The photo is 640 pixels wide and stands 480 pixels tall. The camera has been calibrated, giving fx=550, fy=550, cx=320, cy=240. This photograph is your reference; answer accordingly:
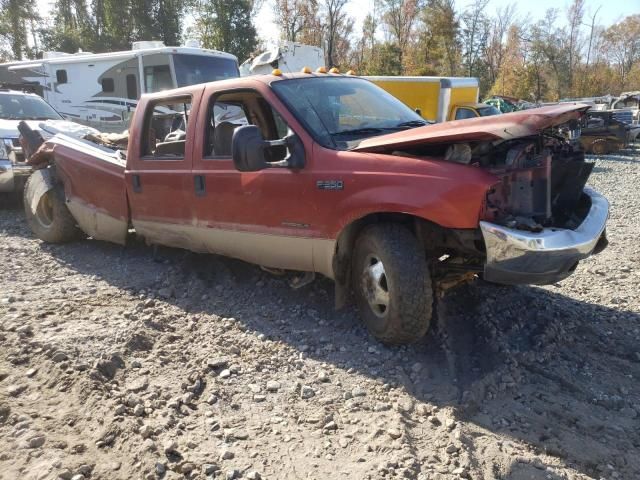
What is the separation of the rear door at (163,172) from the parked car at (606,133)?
56.9 ft

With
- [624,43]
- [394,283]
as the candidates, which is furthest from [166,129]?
[624,43]

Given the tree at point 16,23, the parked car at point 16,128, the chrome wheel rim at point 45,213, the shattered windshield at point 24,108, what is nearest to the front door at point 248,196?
the chrome wheel rim at point 45,213

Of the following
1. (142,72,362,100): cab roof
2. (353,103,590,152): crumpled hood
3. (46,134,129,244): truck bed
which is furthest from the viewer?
(46,134,129,244): truck bed

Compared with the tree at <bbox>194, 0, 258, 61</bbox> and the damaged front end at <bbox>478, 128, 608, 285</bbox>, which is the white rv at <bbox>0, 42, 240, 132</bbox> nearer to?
the damaged front end at <bbox>478, 128, 608, 285</bbox>

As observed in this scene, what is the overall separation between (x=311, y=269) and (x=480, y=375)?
1.40 meters

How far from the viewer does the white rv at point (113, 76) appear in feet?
42.4

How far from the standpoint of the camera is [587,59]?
1972 inches

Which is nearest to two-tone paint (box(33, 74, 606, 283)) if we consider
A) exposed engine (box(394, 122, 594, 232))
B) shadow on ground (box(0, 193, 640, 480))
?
exposed engine (box(394, 122, 594, 232))

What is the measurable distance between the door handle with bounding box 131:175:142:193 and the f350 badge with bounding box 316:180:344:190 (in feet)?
7.13

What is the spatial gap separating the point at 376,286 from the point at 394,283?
0.25 meters

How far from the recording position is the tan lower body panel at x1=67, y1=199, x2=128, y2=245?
5.59 m

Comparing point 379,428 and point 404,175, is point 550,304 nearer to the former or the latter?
point 404,175

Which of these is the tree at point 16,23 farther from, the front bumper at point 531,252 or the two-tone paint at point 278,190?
the front bumper at point 531,252

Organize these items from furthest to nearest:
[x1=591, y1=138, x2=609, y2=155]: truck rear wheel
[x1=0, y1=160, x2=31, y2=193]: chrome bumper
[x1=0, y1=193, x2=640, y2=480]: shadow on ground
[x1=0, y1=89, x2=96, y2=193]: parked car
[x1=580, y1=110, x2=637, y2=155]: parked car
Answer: [x1=591, y1=138, x2=609, y2=155]: truck rear wheel
[x1=580, y1=110, x2=637, y2=155]: parked car
[x1=0, y1=160, x2=31, y2=193]: chrome bumper
[x1=0, y1=89, x2=96, y2=193]: parked car
[x1=0, y1=193, x2=640, y2=480]: shadow on ground
